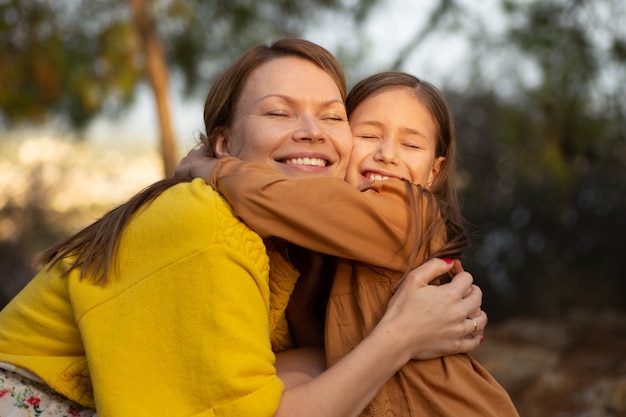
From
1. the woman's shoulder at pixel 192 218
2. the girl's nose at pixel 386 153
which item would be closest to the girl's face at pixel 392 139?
the girl's nose at pixel 386 153

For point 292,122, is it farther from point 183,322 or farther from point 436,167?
point 183,322

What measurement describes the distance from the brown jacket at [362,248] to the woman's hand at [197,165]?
0.22 feet

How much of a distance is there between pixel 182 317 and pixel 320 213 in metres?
0.51

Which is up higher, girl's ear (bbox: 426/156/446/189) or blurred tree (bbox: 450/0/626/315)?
blurred tree (bbox: 450/0/626/315)

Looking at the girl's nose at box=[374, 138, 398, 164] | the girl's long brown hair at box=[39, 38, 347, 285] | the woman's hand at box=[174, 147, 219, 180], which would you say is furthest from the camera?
the girl's nose at box=[374, 138, 398, 164]

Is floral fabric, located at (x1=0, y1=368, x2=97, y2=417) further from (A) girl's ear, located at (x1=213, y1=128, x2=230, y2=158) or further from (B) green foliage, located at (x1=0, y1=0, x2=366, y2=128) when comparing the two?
(B) green foliage, located at (x1=0, y1=0, x2=366, y2=128)

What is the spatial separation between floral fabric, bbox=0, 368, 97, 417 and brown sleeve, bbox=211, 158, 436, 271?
79cm

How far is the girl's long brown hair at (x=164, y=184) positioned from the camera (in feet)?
7.85

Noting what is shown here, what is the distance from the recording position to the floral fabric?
249cm

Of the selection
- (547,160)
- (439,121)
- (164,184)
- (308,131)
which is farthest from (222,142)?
(547,160)

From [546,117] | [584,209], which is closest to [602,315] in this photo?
[584,209]

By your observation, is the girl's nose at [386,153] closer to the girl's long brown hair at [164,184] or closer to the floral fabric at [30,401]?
the girl's long brown hair at [164,184]

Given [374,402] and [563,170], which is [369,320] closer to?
[374,402]

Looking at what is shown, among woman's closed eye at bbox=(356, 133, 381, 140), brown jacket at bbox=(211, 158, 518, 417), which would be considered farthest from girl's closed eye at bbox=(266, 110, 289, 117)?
woman's closed eye at bbox=(356, 133, 381, 140)
